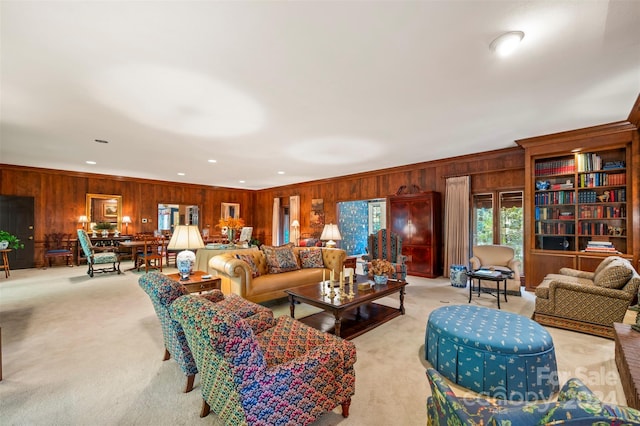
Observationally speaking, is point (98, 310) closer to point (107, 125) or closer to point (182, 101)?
point (107, 125)

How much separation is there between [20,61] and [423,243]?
650cm

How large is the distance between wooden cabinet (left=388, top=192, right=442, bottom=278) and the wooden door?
9.75 m

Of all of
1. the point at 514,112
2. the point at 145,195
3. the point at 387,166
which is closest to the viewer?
the point at 514,112

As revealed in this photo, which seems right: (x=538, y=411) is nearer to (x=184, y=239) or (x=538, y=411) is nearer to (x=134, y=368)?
(x=134, y=368)

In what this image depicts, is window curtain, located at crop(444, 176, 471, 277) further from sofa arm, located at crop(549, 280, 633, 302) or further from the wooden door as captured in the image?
the wooden door

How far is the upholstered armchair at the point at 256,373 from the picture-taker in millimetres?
1315

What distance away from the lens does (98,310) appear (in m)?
3.92

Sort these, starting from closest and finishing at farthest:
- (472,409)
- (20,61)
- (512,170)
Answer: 1. (472,409)
2. (20,61)
3. (512,170)

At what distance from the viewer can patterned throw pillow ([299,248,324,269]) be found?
4.78m

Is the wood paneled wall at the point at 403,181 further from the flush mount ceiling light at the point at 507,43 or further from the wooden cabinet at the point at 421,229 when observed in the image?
the flush mount ceiling light at the point at 507,43

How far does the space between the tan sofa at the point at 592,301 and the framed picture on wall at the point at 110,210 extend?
1067cm

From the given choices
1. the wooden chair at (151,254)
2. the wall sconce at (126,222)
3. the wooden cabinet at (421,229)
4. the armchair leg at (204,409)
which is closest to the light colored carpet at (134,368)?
the armchair leg at (204,409)

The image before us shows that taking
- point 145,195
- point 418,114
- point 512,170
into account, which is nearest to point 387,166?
point 512,170

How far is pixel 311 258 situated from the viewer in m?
4.82
